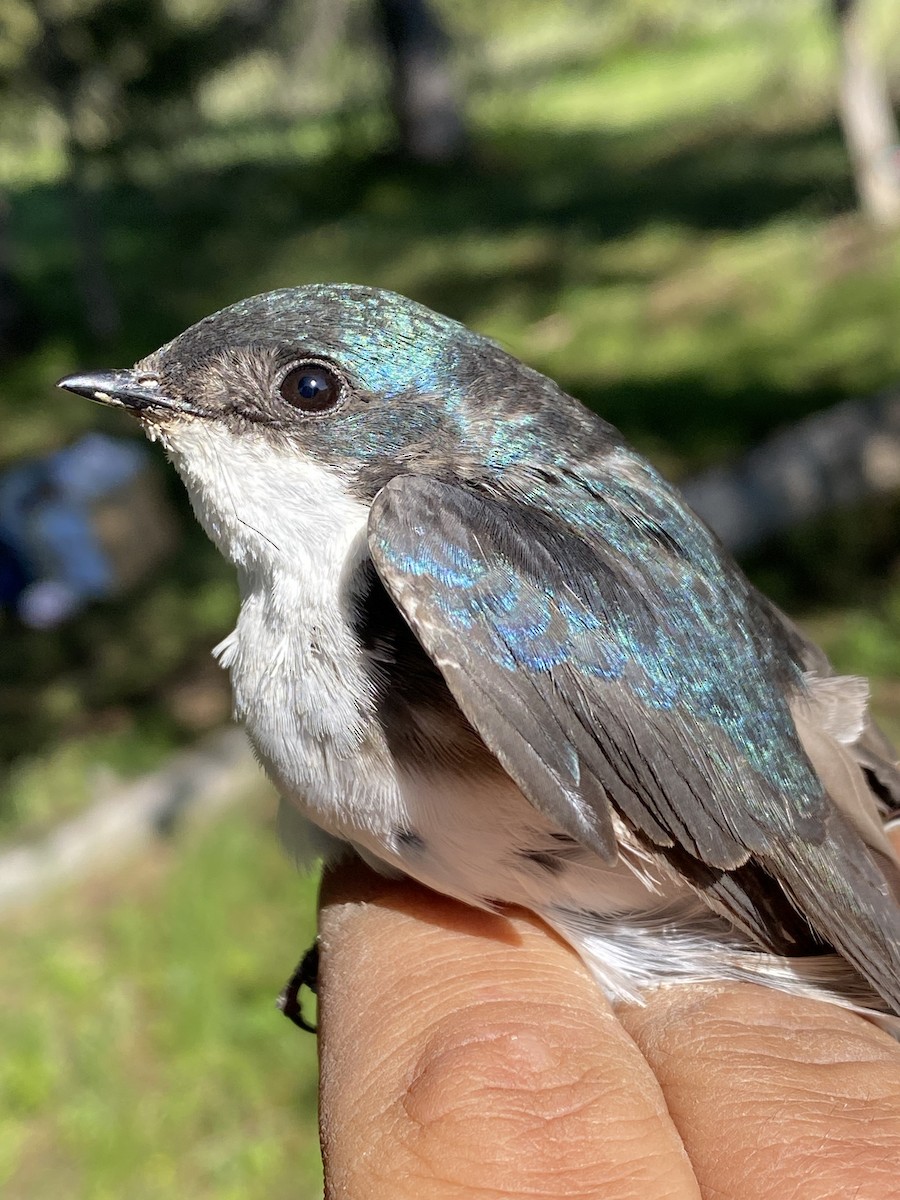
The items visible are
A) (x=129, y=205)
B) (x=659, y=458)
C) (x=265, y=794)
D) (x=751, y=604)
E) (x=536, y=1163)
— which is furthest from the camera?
(x=129, y=205)

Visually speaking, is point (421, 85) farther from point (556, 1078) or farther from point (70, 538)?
point (556, 1078)

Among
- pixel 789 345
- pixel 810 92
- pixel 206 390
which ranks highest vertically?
pixel 810 92

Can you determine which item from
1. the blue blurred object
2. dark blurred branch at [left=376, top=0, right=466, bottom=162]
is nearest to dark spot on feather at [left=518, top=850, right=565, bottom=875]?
the blue blurred object

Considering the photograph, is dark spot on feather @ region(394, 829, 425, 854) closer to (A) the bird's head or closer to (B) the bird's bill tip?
(A) the bird's head

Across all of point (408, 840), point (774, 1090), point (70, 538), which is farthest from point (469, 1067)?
point (70, 538)

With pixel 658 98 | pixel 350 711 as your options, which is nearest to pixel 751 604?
pixel 350 711

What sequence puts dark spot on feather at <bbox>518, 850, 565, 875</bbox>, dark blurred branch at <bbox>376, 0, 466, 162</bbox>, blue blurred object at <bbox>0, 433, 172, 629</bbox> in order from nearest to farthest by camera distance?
1. dark spot on feather at <bbox>518, 850, 565, 875</bbox>
2. blue blurred object at <bbox>0, 433, 172, 629</bbox>
3. dark blurred branch at <bbox>376, 0, 466, 162</bbox>

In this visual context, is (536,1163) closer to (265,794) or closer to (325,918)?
(325,918)
